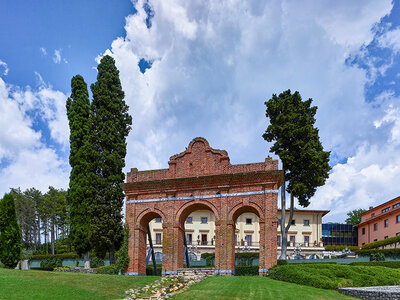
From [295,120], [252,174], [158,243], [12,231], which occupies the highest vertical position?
[295,120]

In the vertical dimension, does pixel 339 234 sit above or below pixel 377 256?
below

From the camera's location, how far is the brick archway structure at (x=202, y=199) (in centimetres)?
2406

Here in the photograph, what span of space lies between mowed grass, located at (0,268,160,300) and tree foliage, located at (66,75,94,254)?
9784mm

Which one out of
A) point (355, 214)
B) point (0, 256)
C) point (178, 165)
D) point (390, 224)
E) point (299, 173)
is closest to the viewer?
point (0, 256)

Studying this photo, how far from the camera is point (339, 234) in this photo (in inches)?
2744

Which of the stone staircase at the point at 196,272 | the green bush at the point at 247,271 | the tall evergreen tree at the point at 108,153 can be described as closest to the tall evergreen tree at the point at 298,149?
the green bush at the point at 247,271

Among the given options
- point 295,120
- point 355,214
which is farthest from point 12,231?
point 355,214

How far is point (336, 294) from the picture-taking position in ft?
56.0

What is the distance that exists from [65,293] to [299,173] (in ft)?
67.9

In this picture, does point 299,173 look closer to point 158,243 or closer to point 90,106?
point 90,106

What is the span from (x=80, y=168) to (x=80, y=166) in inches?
6.6

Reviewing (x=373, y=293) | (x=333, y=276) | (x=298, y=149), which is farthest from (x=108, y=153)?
(x=373, y=293)

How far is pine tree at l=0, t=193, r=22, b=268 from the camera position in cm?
2381

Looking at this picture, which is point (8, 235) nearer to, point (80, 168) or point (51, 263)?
point (80, 168)
